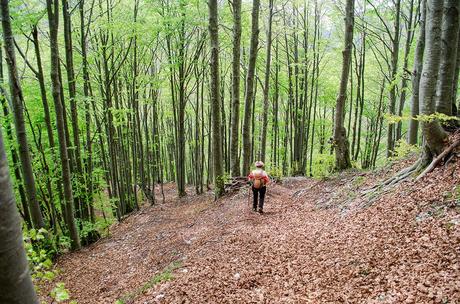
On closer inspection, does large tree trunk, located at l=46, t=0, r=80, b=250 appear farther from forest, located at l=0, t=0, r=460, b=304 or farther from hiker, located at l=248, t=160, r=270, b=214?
hiker, located at l=248, t=160, r=270, b=214

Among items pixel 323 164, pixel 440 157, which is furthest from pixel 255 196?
pixel 440 157

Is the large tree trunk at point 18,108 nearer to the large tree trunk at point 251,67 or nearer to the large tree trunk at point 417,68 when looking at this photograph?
the large tree trunk at point 251,67

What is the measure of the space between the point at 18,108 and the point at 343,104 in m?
10.2

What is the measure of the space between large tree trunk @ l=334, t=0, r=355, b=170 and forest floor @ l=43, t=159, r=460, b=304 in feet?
4.22

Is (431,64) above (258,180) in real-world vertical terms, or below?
above

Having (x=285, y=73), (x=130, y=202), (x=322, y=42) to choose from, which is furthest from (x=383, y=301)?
(x=285, y=73)

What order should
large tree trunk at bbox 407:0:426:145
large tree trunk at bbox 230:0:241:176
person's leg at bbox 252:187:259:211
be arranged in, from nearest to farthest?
person's leg at bbox 252:187:259:211 → large tree trunk at bbox 407:0:426:145 → large tree trunk at bbox 230:0:241:176

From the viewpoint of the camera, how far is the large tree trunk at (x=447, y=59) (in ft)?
20.6

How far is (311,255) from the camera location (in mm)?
6152

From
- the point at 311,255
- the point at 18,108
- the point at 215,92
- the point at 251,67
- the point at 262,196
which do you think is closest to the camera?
the point at 311,255

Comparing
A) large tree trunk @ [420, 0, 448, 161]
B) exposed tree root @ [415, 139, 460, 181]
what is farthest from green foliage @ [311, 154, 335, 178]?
large tree trunk @ [420, 0, 448, 161]

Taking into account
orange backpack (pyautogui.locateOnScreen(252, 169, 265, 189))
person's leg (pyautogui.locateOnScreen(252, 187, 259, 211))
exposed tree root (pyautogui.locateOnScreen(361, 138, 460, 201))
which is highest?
exposed tree root (pyautogui.locateOnScreen(361, 138, 460, 201))

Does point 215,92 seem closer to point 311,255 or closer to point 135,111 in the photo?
point 135,111

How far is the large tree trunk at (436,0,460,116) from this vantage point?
627cm
